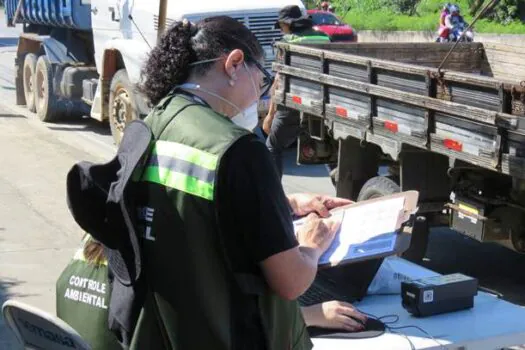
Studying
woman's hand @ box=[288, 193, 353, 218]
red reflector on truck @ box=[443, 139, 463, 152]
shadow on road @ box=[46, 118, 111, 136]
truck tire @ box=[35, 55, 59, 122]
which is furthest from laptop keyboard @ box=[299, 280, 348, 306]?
truck tire @ box=[35, 55, 59, 122]

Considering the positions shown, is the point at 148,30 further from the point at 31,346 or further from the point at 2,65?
the point at 2,65

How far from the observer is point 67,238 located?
8289 mm

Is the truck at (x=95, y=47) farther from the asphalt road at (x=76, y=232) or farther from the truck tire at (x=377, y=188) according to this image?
the truck tire at (x=377, y=188)

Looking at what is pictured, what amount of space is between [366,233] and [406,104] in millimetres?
3644

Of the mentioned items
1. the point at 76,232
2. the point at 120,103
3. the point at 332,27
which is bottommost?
A: the point at 76,232

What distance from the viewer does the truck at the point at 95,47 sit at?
471 inches

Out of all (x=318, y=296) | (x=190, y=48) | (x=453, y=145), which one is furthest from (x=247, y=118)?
(x=453, y=145)

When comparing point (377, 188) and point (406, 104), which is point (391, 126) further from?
point (377, 188)

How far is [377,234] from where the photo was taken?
2.94 m

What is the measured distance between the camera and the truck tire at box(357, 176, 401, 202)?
7094 mm

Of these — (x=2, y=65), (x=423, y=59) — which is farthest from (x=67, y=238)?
(x=2, y=65)

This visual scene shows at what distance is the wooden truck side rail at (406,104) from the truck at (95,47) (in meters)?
2.45

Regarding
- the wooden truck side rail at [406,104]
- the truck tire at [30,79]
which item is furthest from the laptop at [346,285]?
the truck tire at [30,79]

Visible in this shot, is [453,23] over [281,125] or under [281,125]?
over
